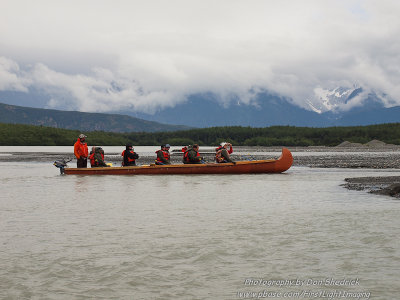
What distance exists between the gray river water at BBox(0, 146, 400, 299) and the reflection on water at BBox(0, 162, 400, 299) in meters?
0.03

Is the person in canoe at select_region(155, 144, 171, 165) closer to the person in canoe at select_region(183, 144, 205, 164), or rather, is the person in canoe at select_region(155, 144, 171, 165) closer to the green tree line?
the person in canoe at select_region(183, 144, 205, 164)

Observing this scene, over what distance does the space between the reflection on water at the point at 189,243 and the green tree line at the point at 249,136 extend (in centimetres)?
12360

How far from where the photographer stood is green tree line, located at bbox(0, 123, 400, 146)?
145 meters

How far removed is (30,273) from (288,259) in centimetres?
511

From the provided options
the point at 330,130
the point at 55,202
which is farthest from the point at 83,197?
the point at 330,130

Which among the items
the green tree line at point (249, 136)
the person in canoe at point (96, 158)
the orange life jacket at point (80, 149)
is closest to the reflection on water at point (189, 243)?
the orange life jacket at point (80, 149)

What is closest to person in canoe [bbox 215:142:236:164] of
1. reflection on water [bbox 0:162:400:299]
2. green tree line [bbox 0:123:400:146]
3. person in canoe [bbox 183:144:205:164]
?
person in canoe [bbox 183:144:205:164]

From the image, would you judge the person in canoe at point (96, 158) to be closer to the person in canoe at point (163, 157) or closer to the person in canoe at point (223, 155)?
the person in canoe at point (163, 157)

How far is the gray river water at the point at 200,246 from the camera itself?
8.90 metres

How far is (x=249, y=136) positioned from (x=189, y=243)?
509 feet

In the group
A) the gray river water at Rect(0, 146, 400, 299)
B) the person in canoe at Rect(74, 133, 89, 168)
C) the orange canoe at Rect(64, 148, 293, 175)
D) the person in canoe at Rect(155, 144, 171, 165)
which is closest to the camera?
the gray river water at Rect(0, 146, 400, 299)

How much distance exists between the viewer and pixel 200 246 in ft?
39.1

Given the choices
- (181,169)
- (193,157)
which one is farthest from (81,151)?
(193,157)

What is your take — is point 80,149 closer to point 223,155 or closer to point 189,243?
point 223,155
